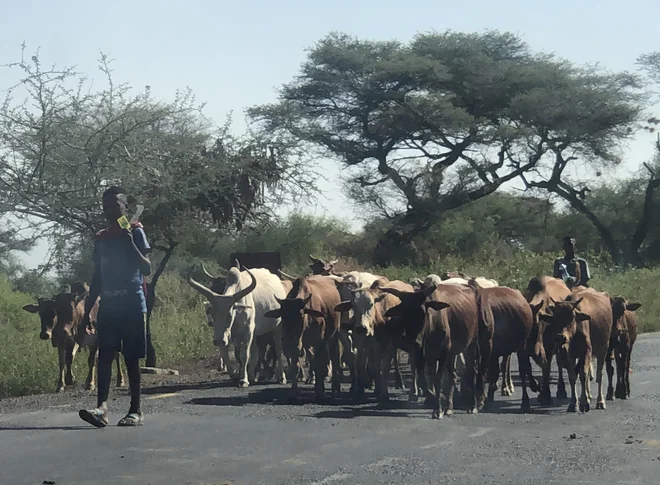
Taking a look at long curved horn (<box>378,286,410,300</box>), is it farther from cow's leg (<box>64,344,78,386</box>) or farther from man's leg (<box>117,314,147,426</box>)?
cow's leg (<box>64,344,78,386</box>)

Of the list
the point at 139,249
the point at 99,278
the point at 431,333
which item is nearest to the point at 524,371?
the point at 431,333

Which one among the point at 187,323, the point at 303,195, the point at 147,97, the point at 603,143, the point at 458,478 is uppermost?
the point at 603,143

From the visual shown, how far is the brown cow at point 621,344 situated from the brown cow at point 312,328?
3455 millimetres

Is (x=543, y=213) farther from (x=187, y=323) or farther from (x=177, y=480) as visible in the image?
(x=177, y=480)

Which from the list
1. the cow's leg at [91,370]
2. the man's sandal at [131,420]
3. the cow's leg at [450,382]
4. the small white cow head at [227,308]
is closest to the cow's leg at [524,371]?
the cow's leg at [450,382]

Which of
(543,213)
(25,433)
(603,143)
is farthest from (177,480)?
(543,213)

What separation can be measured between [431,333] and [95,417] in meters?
3.81

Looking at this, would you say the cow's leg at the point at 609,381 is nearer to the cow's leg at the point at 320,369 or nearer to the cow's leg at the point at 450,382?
the cow's leg at the point at 450,382

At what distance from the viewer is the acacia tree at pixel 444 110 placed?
41.1m

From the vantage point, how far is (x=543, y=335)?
46.2 feet

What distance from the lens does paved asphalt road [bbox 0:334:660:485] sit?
28.6ft

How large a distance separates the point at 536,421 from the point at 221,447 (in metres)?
3.60

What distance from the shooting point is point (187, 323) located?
2297 centimetres

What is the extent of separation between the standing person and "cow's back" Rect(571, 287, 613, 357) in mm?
5308
